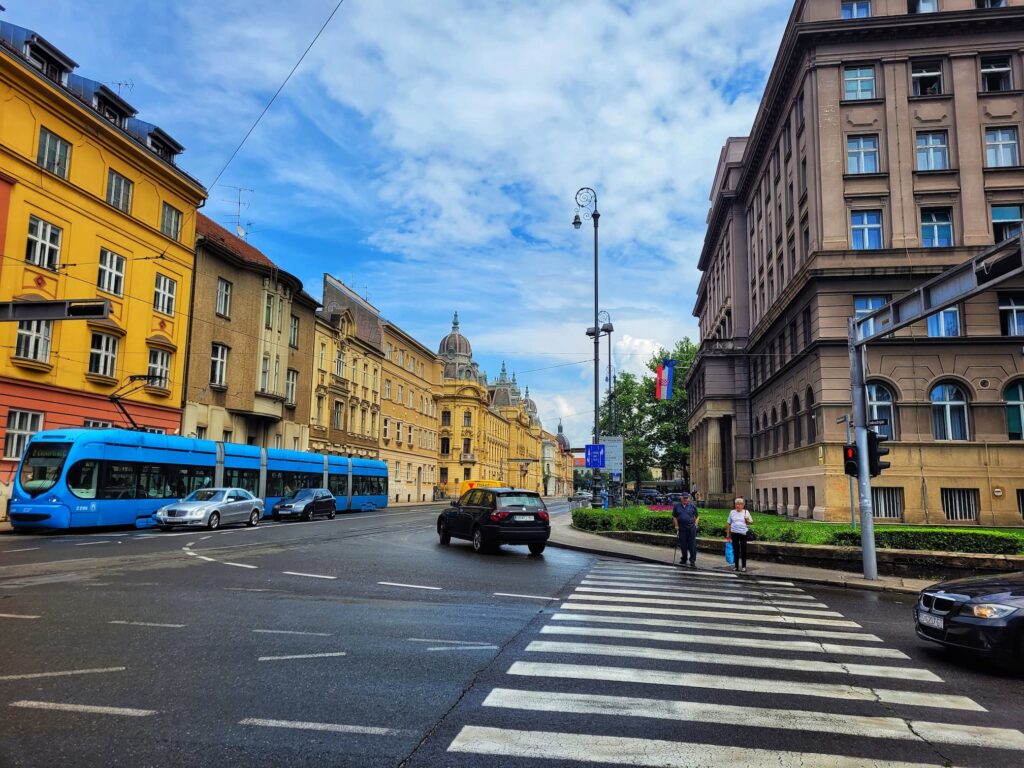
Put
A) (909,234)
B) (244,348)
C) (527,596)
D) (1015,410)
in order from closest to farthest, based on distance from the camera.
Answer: (527,596)
(1015,410)
(909,234)
(244,348)

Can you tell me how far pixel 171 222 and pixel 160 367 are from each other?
757 centimetres

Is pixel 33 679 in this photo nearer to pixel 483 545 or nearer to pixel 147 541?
pixel 483 545

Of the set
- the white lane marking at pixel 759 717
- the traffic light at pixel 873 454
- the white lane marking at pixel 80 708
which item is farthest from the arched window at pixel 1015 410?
the white lane marking at pixel 80 708

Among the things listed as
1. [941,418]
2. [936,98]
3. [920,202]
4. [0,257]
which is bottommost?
[941,418]

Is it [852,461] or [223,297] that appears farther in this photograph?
[223,297]

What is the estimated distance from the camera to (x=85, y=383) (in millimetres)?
28656

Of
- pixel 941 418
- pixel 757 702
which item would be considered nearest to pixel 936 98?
pixel 941 418

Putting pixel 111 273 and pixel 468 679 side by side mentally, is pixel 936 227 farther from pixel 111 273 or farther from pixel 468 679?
pixel 111 273

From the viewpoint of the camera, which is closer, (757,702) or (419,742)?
(419,742)

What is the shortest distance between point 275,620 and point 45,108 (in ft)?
89.4

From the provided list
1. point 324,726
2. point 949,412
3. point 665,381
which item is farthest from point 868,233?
point 324,726

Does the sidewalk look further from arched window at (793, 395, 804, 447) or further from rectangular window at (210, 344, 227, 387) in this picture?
rectangular window at (210, 344, 227, 387)

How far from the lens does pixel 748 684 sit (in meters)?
6.16

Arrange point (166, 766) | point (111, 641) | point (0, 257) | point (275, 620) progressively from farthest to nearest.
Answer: point (0, 257) → point (275, 620) → point (111, 641) → point (166, 766)
